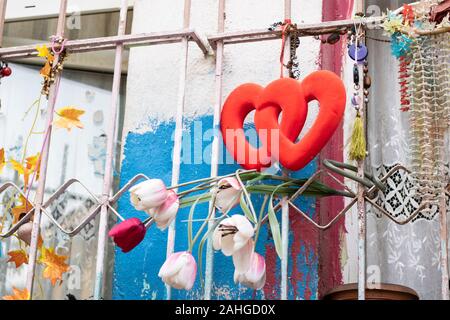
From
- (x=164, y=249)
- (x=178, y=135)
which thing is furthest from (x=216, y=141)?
(x=164, y=249)

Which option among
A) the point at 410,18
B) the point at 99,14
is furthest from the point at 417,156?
the point at 99,14

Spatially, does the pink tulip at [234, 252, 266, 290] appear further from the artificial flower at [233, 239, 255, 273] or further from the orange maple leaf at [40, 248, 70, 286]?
the orange maple leaf at [40, 248, 70, 286]

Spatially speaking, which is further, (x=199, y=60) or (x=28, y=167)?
(x=199, y=60)

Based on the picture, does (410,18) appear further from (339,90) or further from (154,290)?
(154,290)

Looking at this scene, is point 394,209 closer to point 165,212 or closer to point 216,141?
point 216,141

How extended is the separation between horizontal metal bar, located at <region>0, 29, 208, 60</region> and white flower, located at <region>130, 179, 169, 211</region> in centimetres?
49

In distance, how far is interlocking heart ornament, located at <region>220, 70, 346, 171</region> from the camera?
1.64m

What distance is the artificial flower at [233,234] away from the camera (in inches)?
58.6

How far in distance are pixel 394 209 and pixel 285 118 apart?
488 mm

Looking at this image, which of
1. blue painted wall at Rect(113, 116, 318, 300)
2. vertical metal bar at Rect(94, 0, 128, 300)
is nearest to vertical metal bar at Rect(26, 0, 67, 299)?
vertical metal bar at Rect(94, 0, 128, 300)

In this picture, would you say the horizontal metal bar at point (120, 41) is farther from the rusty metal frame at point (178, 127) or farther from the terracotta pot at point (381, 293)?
the terracotta pot at point (381, 293)

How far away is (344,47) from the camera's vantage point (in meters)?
2.11

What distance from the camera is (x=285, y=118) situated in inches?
66.6
